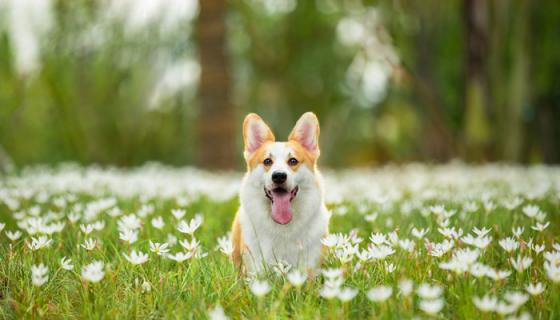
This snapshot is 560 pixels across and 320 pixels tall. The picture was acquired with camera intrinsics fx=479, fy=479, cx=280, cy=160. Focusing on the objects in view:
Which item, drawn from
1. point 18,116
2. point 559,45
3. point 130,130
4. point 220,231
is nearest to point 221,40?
point 130,130

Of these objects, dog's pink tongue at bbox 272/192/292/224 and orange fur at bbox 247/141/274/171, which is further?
orange fur at bbox 247/141/274/171

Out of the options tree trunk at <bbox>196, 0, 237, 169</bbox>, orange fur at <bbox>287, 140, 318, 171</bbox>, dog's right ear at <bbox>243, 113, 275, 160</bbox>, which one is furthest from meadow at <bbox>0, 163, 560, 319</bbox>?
tree trunk at <bbox>196, 0, 237, 169</bbox>

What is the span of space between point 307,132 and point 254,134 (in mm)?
402

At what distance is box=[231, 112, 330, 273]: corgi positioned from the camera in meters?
3.08

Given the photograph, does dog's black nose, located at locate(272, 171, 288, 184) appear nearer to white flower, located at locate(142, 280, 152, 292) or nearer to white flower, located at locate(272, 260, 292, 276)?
white flower, located at locate(272, 260, 292, 276)

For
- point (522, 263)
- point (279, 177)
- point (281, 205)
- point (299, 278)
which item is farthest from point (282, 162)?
point (522, 263)

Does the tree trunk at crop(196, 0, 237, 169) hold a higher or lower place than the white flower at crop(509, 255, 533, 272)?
higher

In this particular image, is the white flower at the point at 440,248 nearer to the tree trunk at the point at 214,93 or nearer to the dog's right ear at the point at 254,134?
the dog's right ear at the point at 254,134

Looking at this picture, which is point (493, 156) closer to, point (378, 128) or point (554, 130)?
point (554, 130)

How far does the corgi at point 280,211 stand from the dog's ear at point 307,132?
13 mm

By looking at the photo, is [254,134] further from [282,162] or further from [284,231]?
[284,231]

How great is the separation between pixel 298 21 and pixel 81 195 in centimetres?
1295

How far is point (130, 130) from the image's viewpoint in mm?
11844

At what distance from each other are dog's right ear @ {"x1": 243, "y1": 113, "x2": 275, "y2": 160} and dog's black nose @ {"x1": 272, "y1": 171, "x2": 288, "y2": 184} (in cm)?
55
